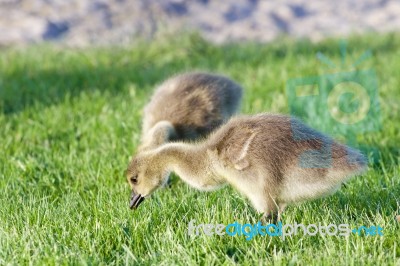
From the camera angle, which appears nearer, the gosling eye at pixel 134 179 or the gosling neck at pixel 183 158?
the gosling neck at pixel 183 158

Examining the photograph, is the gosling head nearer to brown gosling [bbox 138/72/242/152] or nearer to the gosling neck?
the gosling neck

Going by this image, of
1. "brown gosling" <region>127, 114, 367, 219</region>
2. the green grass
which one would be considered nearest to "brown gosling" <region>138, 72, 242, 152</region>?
the green grass

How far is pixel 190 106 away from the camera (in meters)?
5.39

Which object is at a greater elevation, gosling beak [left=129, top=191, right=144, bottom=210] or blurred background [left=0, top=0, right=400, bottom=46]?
gosling beak [left=129, top=191, right=144, bottom=210]

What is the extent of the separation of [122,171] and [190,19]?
5868 mm

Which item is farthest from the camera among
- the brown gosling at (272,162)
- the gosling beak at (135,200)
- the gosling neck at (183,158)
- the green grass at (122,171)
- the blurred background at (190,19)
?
the blurred background at (190,19)

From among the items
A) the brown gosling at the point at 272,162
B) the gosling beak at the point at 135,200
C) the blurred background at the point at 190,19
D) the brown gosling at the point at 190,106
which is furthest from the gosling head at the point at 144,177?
the blurred background at the point at 190,19

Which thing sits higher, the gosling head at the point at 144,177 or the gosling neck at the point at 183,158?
the gosling neck at the point at 183,158

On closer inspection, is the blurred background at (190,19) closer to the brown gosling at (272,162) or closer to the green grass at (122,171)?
the green grass at (122,171)

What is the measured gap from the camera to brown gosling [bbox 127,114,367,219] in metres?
3.69

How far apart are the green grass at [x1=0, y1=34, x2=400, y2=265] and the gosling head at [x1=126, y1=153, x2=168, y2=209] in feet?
0.32

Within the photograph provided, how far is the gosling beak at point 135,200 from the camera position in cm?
415

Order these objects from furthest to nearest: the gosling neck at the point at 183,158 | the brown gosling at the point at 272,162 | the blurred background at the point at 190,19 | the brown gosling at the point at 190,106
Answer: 1. the blurred background at the point at 190,19
2. the brown gosling at the point at 190,106
3. the gosling neck at the point at 183,158
4. the brown gosling at the point at 272,162

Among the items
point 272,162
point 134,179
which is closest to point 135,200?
point 134,179
